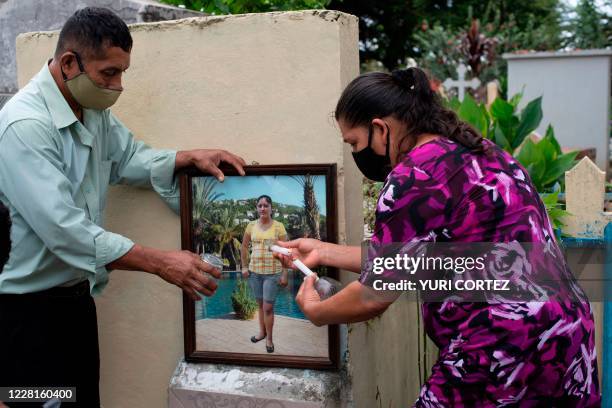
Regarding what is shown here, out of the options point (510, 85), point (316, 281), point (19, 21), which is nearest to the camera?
point (316, 281)

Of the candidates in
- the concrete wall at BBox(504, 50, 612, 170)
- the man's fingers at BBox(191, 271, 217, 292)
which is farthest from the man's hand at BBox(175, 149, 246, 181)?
the concrete wall at BBox(504, 50, 612, 170)

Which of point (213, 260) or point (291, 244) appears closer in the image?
point (291, 244)

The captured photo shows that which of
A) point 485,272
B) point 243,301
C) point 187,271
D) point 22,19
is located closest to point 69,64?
point 187,271

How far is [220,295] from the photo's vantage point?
268 cm

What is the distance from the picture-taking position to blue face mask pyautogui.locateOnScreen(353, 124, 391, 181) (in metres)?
2.00

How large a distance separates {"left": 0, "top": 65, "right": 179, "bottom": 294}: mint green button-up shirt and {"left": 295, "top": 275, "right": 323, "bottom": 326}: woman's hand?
62cm

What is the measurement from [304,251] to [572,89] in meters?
9.00

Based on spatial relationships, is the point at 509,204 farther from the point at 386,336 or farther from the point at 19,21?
the point at 19,21

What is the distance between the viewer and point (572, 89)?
10312 millimetres

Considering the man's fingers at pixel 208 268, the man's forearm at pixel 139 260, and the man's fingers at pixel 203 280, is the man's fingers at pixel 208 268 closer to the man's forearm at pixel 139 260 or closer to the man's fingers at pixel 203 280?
the man's fingers at pixel 203 280

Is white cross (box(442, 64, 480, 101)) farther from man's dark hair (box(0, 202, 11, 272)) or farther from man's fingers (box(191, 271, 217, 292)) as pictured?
man's dark hair (box(0, 202, 11, 272))

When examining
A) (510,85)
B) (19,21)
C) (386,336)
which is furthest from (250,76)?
(510,85)

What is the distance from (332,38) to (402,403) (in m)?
2.02

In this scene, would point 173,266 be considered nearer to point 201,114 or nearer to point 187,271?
point 187,271
